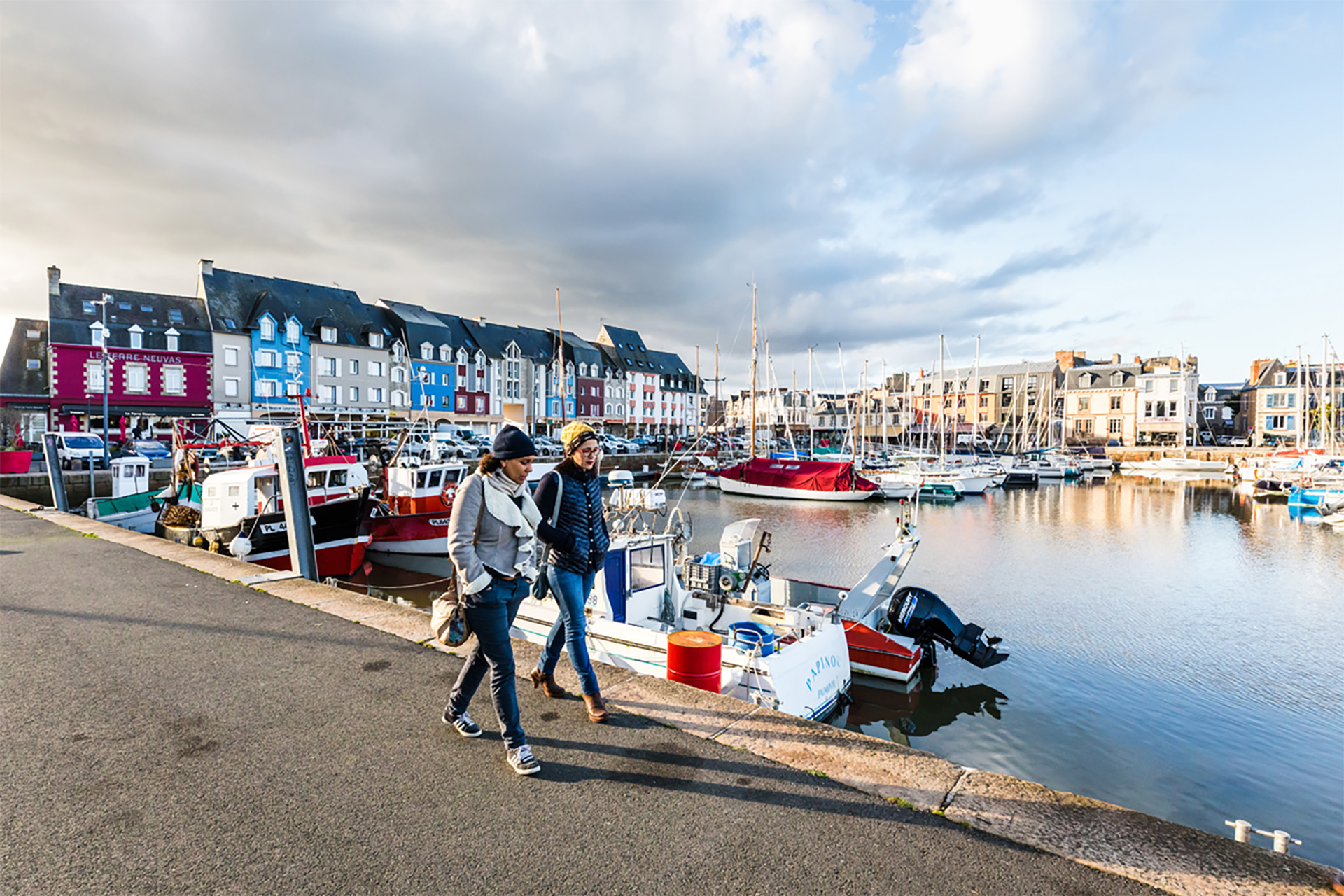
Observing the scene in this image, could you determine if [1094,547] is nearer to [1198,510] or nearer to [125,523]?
[1198,510]

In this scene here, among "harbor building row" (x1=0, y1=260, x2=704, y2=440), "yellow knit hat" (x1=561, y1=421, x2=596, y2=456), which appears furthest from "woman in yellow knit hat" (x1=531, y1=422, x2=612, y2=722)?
"harbor building row" (x1=0, y1=260, x2=704, y2=440)

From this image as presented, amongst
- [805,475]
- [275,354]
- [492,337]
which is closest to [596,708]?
[805,475]

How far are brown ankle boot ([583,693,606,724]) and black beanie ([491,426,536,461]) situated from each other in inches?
68.9

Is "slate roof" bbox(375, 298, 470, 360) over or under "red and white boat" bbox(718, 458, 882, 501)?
over

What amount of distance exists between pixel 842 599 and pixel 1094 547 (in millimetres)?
18774

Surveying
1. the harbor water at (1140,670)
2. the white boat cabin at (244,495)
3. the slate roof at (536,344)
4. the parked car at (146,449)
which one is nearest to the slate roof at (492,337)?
the slate roof at (536,344)

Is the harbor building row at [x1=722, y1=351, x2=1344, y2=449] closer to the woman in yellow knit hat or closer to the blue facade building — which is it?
the blue facade building

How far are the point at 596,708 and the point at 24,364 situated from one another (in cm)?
5524

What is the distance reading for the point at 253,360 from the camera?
4572 cm

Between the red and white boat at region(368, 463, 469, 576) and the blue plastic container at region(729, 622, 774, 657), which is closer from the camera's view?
the blue plastic container at region(729, 622, 774, 657)

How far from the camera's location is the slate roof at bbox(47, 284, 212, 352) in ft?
130

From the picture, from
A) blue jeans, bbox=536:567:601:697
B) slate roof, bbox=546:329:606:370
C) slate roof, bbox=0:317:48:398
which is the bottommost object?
blue jeans, bbox=536:567:601:697

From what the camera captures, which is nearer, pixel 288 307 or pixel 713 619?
pixel 713 619

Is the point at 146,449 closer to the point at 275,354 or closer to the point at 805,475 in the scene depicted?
the point at 275,354
